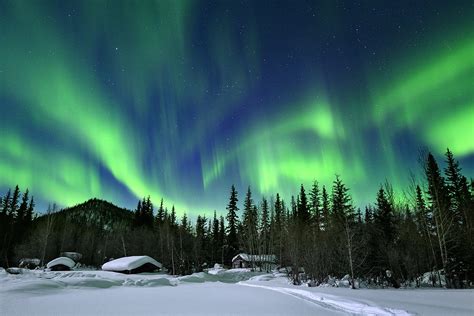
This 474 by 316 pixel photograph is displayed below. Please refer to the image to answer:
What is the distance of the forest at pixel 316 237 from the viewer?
2533 centimetres

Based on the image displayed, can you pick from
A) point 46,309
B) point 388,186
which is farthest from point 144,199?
point 46,309

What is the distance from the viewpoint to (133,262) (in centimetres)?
4806

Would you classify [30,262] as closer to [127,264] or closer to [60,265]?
[60,265]

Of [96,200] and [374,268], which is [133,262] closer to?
[374,268]

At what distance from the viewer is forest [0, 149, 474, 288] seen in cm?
2533

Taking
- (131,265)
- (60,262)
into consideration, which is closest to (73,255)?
(60,262)

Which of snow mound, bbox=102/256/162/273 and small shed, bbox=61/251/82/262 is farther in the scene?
small shed, bbox=61/251/82/262

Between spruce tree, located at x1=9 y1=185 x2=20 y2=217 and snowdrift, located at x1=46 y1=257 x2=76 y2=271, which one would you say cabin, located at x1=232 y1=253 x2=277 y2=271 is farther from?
spruce tree, located at x1=9 y1=185 x2=20 y2=217

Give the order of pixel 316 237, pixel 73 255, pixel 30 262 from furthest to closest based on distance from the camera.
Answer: pixel 73 255
pixel 30 262
pixel 316 237

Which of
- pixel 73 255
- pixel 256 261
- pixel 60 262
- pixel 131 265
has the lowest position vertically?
pixel 131 265

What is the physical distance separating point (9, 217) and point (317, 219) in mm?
72041

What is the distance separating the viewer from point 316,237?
3678 centimetres

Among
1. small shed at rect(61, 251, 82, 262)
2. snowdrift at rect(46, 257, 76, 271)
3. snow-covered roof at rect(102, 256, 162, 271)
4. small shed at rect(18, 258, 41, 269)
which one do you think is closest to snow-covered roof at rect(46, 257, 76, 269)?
snowdrift at rect(46, 257, 76, 271)

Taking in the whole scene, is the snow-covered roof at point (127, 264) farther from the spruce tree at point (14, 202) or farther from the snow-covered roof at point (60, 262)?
the spruce tree at point (14, 202)
